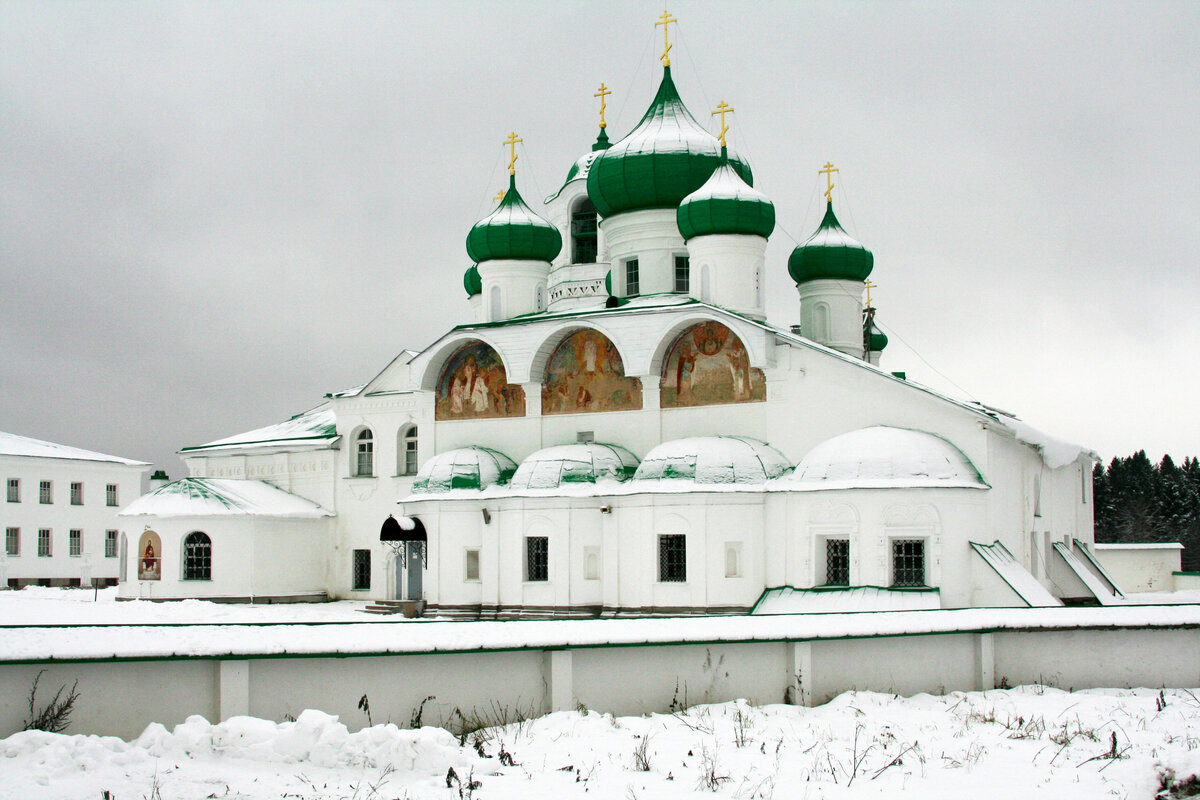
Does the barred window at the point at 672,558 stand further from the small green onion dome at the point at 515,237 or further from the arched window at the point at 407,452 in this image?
the small green onion dome at the point at 515,237

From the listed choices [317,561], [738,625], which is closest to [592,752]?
[738,625]

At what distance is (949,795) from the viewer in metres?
7.46

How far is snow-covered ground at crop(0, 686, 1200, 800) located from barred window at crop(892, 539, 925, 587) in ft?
27.1

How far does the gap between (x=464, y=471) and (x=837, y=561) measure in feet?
23.1

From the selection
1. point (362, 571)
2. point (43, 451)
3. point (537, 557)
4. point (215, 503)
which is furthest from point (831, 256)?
point (43, 451)

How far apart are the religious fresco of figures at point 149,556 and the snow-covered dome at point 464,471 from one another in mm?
5709

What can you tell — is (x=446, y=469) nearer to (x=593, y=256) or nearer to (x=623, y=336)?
(x=623, y=336)

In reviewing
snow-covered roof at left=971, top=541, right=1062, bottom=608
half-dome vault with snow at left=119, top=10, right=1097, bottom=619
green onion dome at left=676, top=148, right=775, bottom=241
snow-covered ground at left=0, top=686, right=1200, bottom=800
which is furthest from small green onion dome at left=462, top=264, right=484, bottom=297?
snow-covered ground at left=0, top=686, right=1200, bottom=800

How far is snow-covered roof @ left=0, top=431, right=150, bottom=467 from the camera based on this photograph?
3353cm

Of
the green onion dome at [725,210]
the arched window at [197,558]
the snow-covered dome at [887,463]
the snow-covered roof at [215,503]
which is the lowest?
the arched window at [197,558]

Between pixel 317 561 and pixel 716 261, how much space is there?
1057cm

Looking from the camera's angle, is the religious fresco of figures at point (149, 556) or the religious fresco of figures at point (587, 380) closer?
the religious fresco of figures at point (587, 380)

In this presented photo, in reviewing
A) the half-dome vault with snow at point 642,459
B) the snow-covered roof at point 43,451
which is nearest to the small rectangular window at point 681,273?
the half-dome vault with snow at point 642,459

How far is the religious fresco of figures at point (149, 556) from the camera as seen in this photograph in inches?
945
